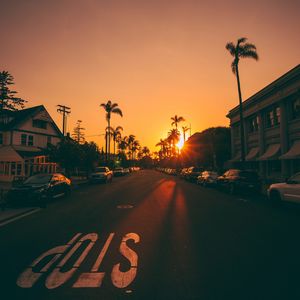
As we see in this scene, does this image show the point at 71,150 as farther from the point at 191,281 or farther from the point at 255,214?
the point at 191,281

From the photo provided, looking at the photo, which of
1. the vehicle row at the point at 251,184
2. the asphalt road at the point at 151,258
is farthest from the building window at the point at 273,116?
the asphalt road at the point at 151,258

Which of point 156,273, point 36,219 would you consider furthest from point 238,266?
point 36,219

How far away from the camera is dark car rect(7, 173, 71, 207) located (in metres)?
11.1

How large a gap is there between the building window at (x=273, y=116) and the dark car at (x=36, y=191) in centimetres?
2402

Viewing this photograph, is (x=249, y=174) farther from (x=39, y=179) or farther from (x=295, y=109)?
(x=39, y=179)

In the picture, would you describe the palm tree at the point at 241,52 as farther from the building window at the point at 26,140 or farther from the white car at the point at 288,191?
the building window at the point at 26,140

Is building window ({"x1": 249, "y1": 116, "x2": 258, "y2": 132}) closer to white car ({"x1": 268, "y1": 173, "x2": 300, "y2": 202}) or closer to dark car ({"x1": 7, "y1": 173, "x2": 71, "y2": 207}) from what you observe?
white car ({"x1": 268, "y1": 173, "x2": 300, "y2": 202})

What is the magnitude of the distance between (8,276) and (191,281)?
3.16 meters

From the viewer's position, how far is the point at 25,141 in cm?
3178

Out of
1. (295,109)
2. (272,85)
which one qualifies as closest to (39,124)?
(272,85)

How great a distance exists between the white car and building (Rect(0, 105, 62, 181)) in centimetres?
2514

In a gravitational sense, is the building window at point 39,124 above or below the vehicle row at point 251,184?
above

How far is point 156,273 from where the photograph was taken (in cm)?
409

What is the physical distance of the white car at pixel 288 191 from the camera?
9594mm
